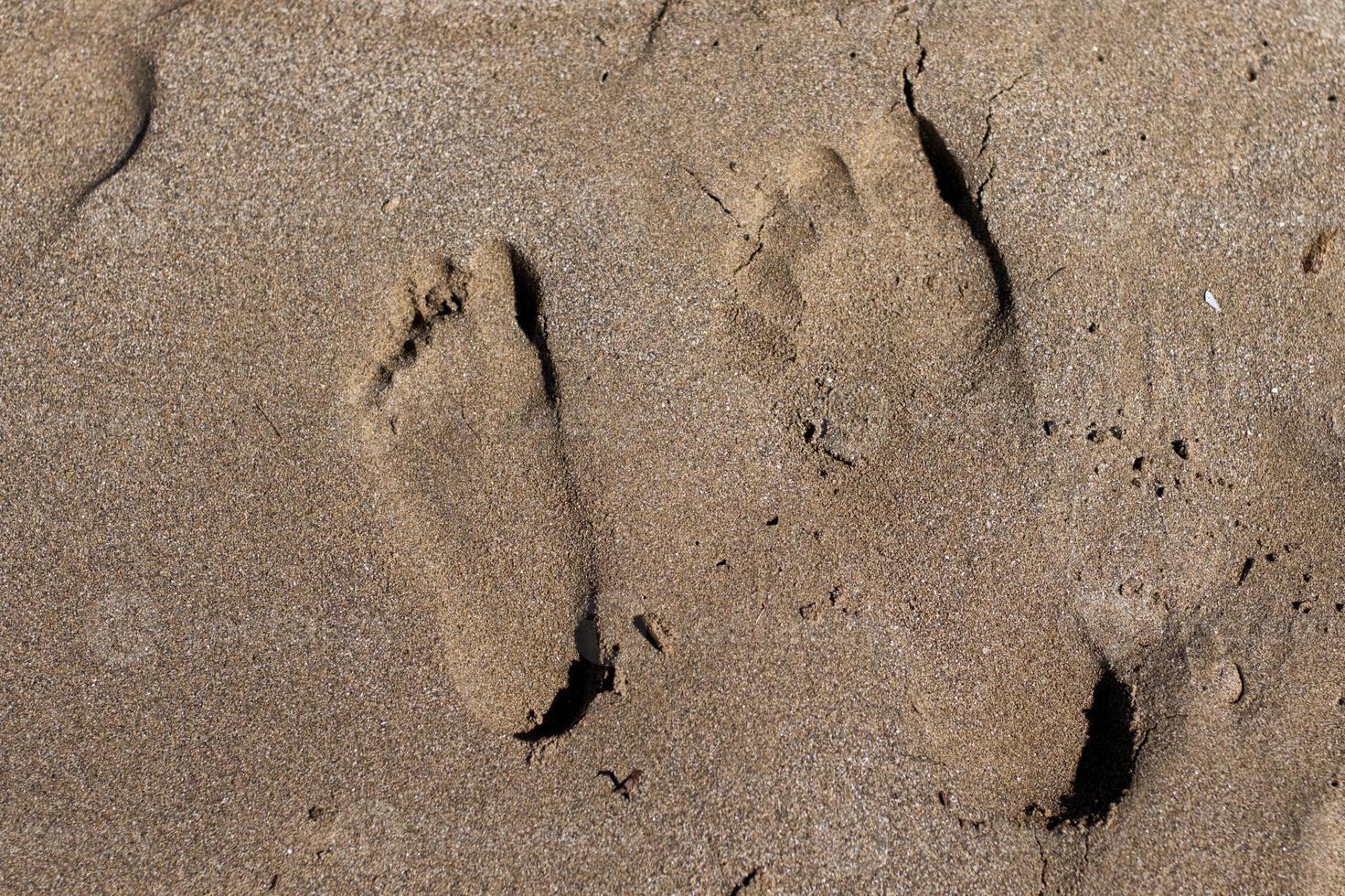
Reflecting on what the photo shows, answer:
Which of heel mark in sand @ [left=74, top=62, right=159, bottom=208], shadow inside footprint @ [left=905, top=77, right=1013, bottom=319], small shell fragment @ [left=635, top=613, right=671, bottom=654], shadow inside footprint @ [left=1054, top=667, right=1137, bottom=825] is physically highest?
shadow inside footprint @ [left=905, top=77, right=1013, bottom=319]

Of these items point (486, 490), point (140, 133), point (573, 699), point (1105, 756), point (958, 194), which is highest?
point (958, 194)

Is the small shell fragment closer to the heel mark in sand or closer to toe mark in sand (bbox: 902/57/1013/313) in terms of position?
toe mark in sand (bbox: 902/57/1013/313)

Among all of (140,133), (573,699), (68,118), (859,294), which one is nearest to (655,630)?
(573,699)

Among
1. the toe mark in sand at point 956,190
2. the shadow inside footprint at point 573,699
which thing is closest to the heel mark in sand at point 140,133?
the shadow inside footprint at point 573,699

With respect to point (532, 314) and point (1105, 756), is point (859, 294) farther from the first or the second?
point (1105, 756)

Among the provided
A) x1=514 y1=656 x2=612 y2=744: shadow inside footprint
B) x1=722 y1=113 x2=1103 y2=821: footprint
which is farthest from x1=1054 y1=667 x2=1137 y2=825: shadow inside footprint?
x1=514 y1=656 x2=612 y2=744: shadow inside footprint

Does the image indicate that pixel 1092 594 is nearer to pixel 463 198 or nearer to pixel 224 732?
pixel 463 198
